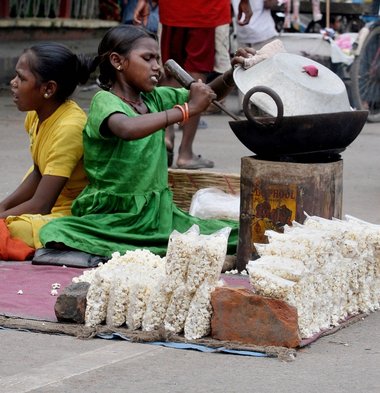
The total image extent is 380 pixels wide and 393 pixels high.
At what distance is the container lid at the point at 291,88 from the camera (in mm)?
5449

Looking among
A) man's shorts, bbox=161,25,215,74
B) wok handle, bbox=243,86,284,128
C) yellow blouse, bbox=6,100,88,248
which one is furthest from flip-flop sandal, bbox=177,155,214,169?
wok handle, bbox=243,86,284,128

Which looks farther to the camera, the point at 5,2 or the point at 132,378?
the point at 5,2

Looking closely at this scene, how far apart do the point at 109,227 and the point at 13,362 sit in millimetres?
1621

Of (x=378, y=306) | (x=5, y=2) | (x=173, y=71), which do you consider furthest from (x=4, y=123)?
(x=378, y=306)

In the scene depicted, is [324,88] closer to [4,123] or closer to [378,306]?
[378,306]

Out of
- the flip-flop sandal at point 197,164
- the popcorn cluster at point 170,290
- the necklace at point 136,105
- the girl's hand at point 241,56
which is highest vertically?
the girl's hand at point 241,56

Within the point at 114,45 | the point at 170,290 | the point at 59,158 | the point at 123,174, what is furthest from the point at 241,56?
the point at 170,290

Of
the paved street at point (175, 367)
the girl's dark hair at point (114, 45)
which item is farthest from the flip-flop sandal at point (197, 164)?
the paved street at point (175, 367)

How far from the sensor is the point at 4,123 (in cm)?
1091

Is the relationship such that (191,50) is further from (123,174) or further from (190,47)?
(123,174)

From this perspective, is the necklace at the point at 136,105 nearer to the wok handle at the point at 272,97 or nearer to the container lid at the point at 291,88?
the container lid at the point at 291,88

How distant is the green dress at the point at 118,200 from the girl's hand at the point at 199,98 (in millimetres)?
347

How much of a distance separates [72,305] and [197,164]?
391cm

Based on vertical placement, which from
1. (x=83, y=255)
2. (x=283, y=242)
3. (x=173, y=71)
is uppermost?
(x=173, y=71)
